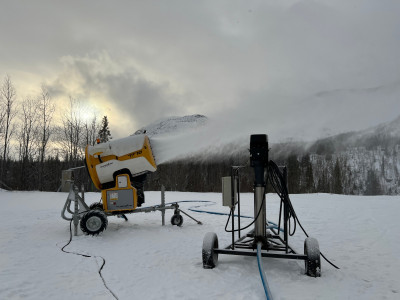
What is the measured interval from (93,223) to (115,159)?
160 cm

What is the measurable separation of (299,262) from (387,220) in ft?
17.2

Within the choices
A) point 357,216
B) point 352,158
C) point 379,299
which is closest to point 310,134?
point 357,216

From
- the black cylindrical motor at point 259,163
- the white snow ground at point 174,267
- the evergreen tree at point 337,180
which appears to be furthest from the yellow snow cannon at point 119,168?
the evergreen tree at point 337,180

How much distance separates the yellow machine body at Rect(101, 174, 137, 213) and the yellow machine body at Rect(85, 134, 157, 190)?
272mm

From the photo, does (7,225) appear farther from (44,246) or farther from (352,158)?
(352,158)

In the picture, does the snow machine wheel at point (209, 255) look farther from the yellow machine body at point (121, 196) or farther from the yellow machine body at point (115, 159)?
the yellow machine body at point (115, 159)

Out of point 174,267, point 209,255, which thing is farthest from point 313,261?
point 174,267

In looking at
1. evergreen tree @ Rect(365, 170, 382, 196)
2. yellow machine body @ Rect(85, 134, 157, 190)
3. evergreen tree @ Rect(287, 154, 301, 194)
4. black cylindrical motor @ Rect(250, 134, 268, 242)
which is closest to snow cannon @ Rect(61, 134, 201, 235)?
yellow machine body @ Rect(85, 134, 157, 190)

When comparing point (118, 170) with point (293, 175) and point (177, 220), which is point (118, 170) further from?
point (293, 175)

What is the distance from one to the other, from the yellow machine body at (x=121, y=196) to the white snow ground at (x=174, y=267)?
23.9 inches

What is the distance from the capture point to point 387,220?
27.9 feet

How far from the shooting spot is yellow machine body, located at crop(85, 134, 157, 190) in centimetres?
741

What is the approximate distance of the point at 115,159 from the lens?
743 cm

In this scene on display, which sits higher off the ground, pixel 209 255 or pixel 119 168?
pixel 119 168
